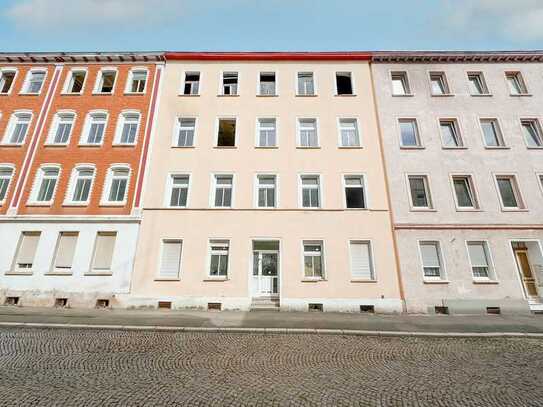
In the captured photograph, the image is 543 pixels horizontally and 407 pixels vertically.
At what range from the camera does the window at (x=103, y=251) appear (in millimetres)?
12750

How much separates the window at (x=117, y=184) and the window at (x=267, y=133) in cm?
751

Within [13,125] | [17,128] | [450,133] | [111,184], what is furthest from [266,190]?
[13,125]

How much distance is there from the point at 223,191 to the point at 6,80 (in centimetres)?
1637

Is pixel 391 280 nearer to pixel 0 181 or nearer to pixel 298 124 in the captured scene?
pixel 298 124

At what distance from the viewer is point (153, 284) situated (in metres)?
12.3

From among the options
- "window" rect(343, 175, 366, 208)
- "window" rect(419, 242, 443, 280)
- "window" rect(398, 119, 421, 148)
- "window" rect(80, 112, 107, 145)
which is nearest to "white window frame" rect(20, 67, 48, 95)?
"window" rect(80, 112, 107, 145)

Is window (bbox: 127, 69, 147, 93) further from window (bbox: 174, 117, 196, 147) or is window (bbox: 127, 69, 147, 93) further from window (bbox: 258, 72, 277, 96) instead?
window (bbox: 258, 72, 277, 96)

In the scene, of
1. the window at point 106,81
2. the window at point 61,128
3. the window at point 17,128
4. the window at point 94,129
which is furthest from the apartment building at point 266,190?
the window at point 17,128

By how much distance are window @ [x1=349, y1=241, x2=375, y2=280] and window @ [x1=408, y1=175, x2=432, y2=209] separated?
3.43 m

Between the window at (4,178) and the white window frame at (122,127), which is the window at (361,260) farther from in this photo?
the window at (4,178)

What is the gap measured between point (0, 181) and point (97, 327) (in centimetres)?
1166

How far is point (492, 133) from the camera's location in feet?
48.6

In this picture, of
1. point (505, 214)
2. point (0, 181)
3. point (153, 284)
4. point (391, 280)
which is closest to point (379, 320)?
point (391, 280)

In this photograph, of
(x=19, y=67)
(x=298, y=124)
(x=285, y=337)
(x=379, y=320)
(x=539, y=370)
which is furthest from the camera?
(x=19, y=67)
